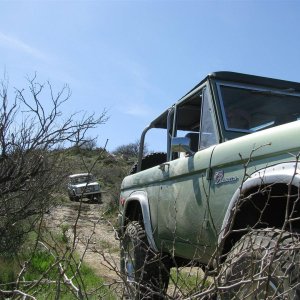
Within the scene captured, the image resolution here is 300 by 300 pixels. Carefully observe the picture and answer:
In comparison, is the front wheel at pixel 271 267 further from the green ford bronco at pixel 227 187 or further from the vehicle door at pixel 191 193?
the vehicle door at pixel 191 193

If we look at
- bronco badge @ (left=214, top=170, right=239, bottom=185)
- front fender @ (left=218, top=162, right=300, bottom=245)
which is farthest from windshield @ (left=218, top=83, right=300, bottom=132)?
front fender @ (left=218, top=162, right=300, bottom=245)

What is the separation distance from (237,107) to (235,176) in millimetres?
917

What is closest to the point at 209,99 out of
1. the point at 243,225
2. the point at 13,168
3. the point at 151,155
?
the point at 243,225

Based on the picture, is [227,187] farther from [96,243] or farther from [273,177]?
[96,243]

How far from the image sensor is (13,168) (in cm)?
693

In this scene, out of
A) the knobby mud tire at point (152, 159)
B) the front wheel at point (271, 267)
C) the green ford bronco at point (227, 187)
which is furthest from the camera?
the knobby mud tire at point (152, 159)

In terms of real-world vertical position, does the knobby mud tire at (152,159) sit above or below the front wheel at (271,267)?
above

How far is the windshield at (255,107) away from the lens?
3551 millimetres

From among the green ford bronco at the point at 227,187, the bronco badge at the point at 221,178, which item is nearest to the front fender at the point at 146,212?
the green ford bronco at the point at 227,187

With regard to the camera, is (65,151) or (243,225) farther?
(65,151)

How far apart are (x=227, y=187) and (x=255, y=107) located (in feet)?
3.46

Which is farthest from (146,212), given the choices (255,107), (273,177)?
(273,177)

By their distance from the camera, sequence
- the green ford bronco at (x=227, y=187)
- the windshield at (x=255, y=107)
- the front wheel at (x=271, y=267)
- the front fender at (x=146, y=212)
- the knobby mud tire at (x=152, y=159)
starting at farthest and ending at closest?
1. the knobby mud tire at (x=152, y=159)
2. the front fender at (x=146, y=212)
3. the windshield at (x=255, y=107)
4. the green ford bronco at (x=227, y=187)
5. the front wheel at (x=271, y=267)

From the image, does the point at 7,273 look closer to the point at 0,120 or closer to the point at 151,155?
the point at 0,120
